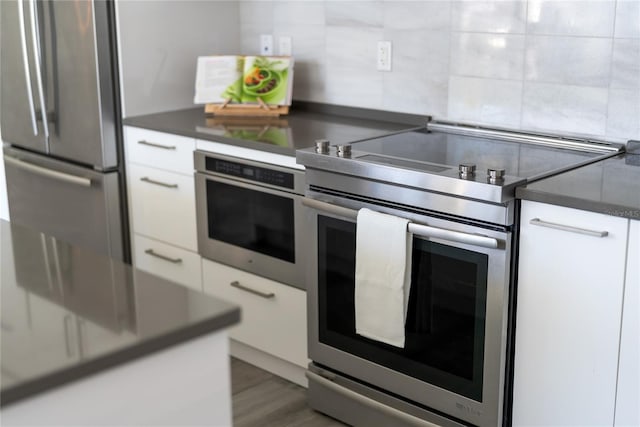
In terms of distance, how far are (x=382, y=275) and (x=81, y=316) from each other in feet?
4.15

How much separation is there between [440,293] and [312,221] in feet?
1.67

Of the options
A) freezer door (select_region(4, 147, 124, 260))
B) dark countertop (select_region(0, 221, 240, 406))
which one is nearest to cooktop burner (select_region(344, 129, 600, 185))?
dark countertop (select_region(0, 221, 240, 406))

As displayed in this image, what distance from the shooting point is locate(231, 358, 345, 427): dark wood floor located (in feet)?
9.44

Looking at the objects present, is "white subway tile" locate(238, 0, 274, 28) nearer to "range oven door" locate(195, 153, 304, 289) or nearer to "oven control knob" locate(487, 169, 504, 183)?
"range oven door" locate(195, 153, 304, 289)

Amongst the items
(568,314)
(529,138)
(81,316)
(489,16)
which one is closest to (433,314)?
(568,314)

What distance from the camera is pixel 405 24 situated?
3.17 metres

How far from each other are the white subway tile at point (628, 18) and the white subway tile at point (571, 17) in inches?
0.8

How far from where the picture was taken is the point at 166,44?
3.58 meters

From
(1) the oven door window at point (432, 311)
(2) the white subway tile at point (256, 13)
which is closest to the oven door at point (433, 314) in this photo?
(1) the oven door window at point (432, 311)

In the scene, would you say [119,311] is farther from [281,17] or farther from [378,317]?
[281,17]

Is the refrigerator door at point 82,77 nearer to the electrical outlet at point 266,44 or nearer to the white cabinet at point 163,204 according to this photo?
the white cabinet at point 163,204

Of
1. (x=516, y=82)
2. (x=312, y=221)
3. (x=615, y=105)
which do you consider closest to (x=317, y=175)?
(x=312, y=221)

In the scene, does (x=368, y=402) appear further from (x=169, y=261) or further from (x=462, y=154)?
(x=169, y=261)

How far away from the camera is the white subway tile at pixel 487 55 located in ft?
9.45
